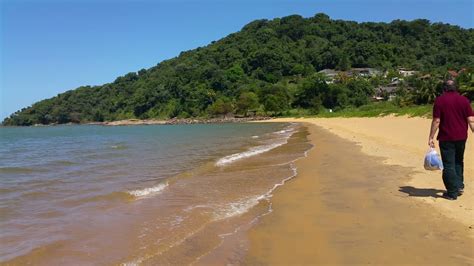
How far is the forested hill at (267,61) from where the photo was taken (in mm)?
132250

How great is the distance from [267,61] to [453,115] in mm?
138695

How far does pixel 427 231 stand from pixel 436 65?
14017 cm

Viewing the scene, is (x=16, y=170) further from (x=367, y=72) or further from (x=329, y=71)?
(x=329, y=71)

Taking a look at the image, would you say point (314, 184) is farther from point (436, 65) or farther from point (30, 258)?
point (436, 65)

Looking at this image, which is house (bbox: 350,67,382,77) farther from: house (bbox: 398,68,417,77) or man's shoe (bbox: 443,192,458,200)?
man's shoe (bbox: 443,192,458,200)

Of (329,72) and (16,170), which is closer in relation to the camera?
(16,170)

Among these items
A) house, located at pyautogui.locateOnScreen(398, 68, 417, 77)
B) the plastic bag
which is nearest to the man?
the plastic bag

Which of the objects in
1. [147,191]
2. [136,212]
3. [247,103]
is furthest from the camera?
[247,103]

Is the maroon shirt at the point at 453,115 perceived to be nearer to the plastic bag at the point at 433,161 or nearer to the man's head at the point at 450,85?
the man's head at the point at 450,85

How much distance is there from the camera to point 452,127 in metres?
6.94

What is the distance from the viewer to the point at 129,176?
44.3 ft

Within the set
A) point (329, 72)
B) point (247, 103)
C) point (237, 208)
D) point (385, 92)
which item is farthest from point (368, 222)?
point (329, 72)

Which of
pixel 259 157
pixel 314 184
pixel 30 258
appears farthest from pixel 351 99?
pixel 30 258

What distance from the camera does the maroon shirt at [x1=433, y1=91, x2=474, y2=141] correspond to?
6918 mm
